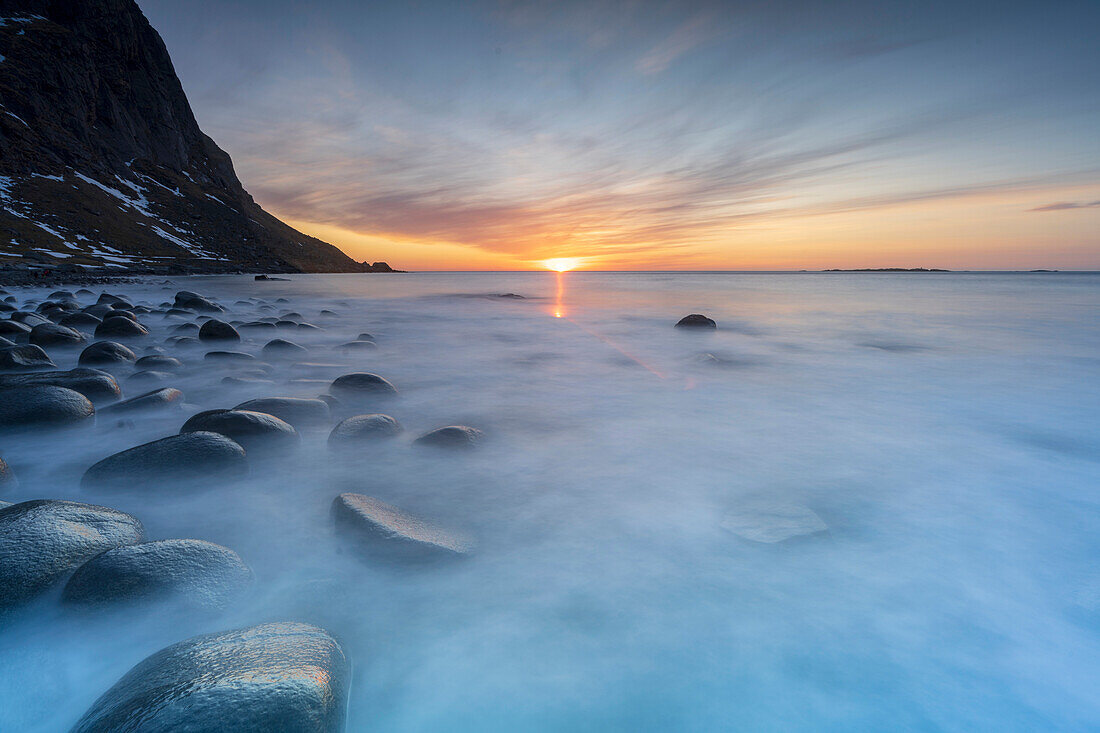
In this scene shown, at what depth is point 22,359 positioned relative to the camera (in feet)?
15.6

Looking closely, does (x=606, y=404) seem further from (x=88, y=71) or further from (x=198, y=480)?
(x=88, y=71)

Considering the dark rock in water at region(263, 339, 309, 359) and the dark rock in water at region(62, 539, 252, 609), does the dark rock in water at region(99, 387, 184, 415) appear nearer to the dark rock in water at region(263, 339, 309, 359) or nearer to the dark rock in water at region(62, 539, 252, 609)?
the dark rock in water at region(263, 339, 309, 359)

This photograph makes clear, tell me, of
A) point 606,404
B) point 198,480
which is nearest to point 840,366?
point 606,404

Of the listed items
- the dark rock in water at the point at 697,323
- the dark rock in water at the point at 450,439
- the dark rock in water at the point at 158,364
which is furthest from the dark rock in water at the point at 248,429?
the dark rock in water at the point at 697,323

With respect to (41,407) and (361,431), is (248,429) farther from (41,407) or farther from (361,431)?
(41,407)

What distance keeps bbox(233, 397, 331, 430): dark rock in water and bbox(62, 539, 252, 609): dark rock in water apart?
6.06 feet

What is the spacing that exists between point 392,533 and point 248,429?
172 centimetres

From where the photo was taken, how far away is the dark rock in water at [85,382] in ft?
12.7

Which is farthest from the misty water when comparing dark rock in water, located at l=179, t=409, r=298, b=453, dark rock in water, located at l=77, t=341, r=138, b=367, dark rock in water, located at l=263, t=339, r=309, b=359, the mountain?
the mountain

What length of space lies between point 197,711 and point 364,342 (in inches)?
290

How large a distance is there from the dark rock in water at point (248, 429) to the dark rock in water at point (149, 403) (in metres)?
1.05

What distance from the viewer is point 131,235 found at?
51.1 m

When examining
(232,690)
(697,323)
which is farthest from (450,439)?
(697,323)

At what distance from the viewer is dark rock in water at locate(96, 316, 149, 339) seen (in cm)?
744
